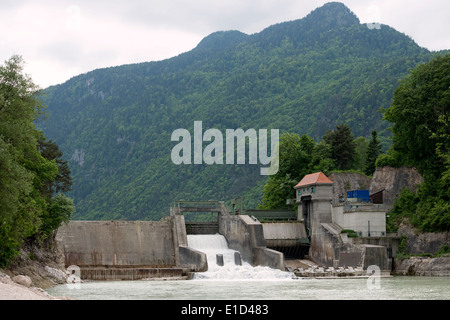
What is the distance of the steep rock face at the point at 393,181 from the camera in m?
63.1

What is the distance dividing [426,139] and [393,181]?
6494mm

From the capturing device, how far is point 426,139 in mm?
59531

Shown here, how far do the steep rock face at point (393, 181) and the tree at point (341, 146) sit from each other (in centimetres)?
1088

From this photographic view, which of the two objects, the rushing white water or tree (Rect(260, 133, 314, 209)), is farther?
tree (Rect(260, 133, 314, 209))

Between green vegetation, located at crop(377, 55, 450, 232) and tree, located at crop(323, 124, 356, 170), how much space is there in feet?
45.6

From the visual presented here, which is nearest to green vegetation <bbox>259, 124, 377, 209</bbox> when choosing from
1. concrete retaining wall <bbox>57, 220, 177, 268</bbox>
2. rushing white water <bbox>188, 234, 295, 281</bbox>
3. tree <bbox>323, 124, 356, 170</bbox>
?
tree <bbox>323, 124, 356, 170</bbox>

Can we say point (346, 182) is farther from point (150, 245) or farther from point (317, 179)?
point (150, 245)

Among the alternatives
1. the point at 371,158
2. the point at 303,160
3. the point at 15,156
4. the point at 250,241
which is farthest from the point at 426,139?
the point at 15,156

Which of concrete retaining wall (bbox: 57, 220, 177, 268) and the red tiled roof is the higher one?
the red tiled roof

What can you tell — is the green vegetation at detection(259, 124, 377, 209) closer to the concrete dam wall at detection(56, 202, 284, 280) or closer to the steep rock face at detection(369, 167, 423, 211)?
the steep rock face at detection(369, 167, 423, 211)

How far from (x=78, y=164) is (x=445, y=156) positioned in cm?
13872

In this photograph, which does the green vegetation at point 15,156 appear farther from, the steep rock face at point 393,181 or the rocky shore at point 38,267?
the steep rock face at point 393,181

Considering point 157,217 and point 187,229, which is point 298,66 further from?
point 187,229

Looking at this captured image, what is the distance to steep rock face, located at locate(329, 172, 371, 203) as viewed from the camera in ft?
224
